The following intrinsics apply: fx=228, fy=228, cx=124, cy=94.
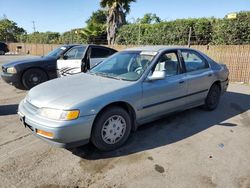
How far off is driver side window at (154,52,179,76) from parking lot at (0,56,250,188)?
3.55 ft

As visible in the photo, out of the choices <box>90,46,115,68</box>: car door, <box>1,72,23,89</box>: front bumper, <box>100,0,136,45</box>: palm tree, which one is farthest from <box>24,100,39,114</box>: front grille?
<box>100,0,136,45</box>: palm tree

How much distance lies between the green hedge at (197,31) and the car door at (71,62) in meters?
6.77

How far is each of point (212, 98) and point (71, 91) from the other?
140 inches

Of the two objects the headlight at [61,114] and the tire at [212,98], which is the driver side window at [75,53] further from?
the headlight at [61,114]

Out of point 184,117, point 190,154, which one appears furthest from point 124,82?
point 184,117

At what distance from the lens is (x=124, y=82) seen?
3660 millimetres

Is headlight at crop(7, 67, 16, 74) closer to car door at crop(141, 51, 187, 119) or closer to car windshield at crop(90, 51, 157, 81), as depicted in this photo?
car windshield at crop(90, 51, 157, 81)

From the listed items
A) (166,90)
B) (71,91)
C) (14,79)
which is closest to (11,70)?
(14,79)

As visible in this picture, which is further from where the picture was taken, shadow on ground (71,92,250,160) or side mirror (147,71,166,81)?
side mirror (147,71,166,81)

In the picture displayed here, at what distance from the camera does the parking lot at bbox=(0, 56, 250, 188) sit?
279cm

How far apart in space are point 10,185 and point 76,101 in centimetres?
125

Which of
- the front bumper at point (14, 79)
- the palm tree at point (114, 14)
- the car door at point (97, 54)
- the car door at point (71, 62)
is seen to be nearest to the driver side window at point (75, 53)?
the car door at point (71, 62)

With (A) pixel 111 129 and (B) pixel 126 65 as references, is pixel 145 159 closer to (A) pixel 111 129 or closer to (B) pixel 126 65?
(A) pixel 111 129

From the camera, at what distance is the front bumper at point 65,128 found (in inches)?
114
